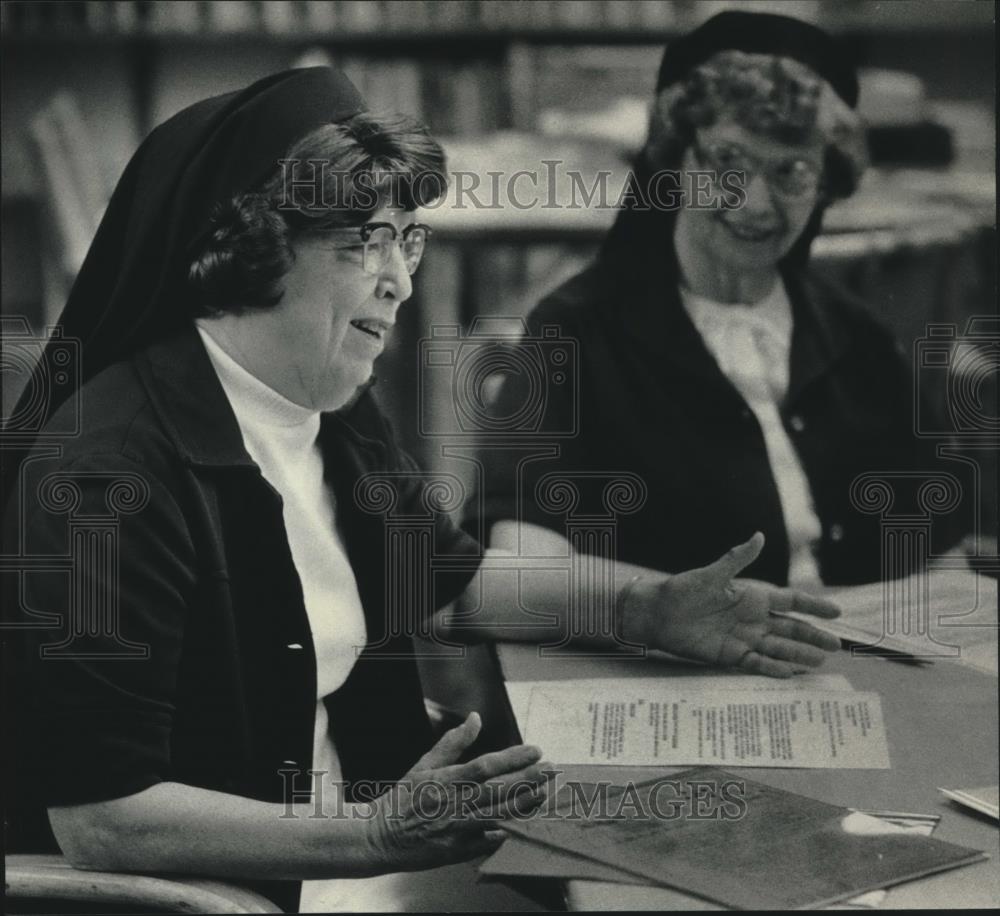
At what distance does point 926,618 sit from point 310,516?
2.92ft

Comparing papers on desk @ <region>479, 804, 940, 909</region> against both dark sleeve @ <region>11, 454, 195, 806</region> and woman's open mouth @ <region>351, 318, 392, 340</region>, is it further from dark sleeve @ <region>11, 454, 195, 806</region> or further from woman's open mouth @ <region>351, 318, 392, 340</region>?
woman's open mouth @ <region>351, 318, 392, 340</region>

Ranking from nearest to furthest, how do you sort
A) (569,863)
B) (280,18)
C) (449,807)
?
(569,863) < (449,807) < (280,18)

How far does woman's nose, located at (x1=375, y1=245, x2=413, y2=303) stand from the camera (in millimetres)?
1827

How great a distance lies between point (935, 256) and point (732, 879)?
915mm

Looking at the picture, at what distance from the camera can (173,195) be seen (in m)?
1.75

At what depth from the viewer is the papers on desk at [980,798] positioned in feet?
5.48

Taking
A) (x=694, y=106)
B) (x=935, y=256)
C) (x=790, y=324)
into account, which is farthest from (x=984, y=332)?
(x=694, y=106)

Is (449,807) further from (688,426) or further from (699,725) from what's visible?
(688,426)

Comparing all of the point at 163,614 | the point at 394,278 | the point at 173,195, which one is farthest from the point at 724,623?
the point at 173,195

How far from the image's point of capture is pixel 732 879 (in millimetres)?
1655

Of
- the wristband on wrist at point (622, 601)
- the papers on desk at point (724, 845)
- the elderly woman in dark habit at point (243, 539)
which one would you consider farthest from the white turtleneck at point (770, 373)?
the elderly woman in dark habit at point (243, 539)

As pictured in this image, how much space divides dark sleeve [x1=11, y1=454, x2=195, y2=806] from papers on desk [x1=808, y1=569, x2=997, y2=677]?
902 mm

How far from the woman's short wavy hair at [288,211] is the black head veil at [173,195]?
0.05 feet

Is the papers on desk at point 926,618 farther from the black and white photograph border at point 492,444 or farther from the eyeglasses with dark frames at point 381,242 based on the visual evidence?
the eyeglasses with dark frames at point 381,242
